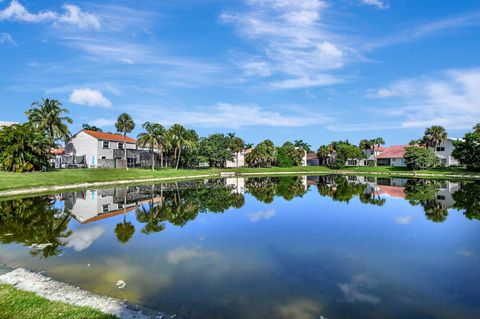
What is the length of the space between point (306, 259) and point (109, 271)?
7.65 meters

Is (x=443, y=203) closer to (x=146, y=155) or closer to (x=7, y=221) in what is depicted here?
(x=7, y=221)

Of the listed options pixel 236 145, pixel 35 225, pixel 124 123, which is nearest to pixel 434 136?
pixel 236 145

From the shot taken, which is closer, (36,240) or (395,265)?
(395,265)

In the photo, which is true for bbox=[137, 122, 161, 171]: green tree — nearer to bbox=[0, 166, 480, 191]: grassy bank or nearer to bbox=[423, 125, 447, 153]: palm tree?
bbox=[0, 166, 480, 191]: grassy bank

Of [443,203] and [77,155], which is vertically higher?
[77,155]

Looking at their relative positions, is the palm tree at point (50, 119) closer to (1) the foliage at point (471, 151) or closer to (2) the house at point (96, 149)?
(2) the house at point (96, 149)

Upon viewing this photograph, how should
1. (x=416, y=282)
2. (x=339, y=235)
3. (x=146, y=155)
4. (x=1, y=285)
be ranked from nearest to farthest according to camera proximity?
(x=1, y=285), (x=416, y=282), (x=339, y=235), (x=146, y=155)

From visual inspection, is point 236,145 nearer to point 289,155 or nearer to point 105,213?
point 289,155

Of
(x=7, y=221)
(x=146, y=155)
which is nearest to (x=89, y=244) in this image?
(x=7, y=221)

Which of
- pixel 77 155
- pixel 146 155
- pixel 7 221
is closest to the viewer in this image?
pixel 7 221

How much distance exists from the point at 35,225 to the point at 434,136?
9991 centimetres

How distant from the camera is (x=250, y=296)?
31.1 ft

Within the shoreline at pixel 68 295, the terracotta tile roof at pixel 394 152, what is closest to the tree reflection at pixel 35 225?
the shoreline at pixel 68 295

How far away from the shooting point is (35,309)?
25.5 feet
